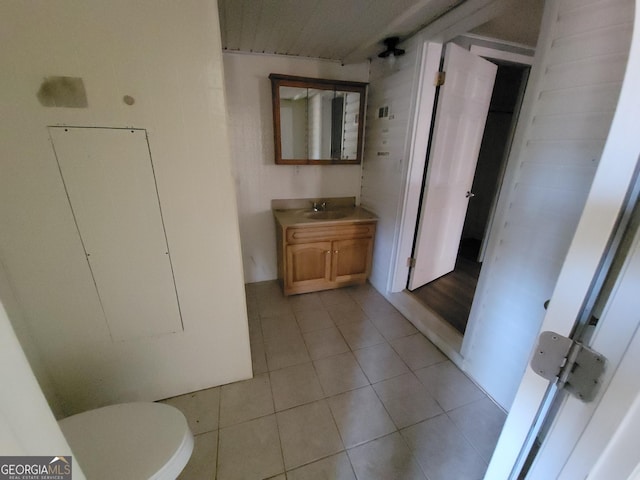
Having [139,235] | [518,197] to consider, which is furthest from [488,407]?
[139,235]

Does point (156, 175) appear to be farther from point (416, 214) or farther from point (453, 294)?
point (453, 294)

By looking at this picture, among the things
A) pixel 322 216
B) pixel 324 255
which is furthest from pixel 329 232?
pixel 322 216

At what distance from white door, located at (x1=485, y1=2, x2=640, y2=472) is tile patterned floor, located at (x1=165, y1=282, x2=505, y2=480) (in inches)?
37.5

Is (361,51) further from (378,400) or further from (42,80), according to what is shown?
(378,400)

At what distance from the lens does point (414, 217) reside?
7.17ft

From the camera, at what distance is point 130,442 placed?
896 mm

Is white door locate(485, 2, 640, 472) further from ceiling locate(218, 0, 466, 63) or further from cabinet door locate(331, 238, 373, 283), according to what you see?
cabinet door locate(331, 238, 373, 283)

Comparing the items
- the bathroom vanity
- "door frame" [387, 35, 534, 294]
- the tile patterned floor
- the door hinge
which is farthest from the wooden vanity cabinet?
the door hinge

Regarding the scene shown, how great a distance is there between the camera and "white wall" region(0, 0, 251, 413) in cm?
93

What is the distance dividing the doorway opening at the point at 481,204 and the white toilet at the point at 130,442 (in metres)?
1.87

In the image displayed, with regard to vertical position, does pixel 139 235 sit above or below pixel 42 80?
below

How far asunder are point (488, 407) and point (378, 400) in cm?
62

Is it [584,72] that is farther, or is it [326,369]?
[326,369]

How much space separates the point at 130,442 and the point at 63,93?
129cm
